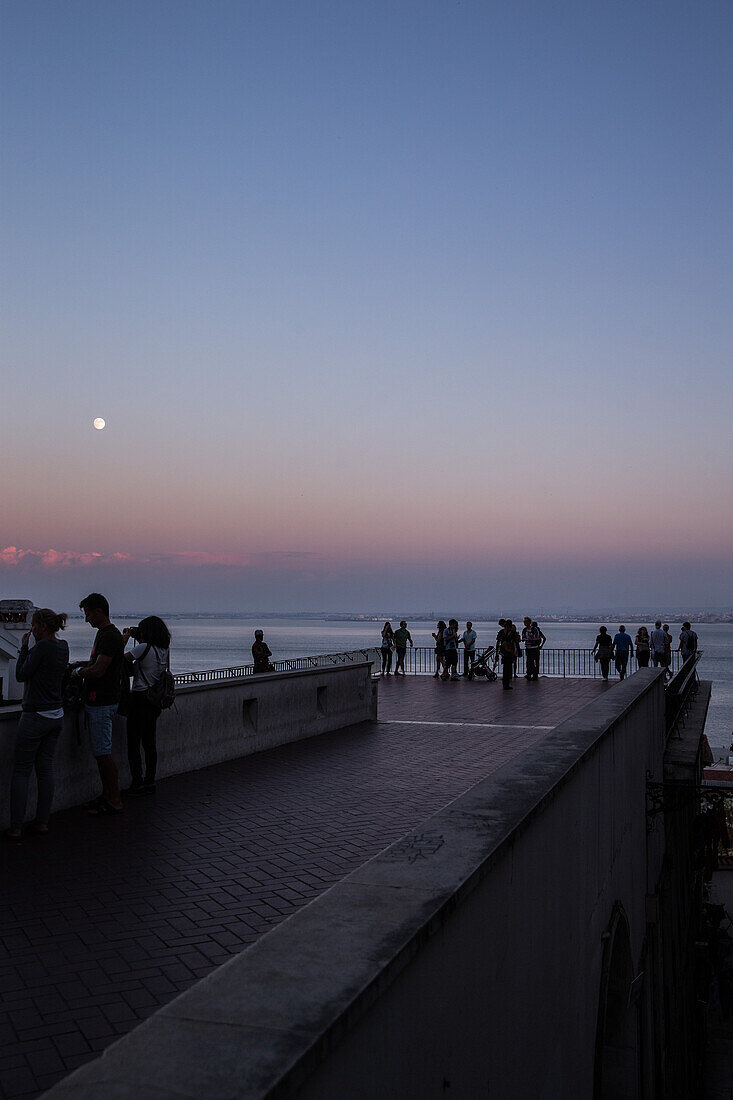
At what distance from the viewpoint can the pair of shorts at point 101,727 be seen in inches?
311

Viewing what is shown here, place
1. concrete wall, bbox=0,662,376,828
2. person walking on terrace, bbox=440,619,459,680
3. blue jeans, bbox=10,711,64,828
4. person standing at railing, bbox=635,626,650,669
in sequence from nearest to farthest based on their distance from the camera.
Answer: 1. blue jeans, bbox=10,711,64,828
2. concrete wall, bbox=0,662,376,828
3. person walking on terrace, bbox=440,619,459,680
4. person standing at railing, bbox=635,626,650,669

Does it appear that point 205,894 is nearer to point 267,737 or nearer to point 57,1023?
point 57,1023

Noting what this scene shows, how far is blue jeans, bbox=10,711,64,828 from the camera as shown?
23.0 feet

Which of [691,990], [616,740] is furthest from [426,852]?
[691,990]

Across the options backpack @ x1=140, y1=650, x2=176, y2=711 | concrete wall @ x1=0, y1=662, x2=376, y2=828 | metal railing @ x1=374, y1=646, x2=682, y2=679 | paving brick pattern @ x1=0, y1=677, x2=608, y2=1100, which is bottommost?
metal railing @ x1=374, y1=646, x2=682, y2=679

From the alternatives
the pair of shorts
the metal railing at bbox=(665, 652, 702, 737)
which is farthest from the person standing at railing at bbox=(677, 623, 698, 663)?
the pair of shorts

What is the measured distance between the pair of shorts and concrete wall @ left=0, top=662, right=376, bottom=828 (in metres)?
0.46

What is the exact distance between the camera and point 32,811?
7.70m

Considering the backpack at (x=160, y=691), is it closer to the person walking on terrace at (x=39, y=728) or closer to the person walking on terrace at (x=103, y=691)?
the person walking on terrace at (x=103, y=691)

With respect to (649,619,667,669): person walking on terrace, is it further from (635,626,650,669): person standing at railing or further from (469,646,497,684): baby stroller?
(469,646,497,684): baby stroller

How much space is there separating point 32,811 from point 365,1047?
5659mm

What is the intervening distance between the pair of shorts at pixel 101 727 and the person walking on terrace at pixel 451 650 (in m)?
17.4

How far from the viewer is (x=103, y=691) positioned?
7.89 meters

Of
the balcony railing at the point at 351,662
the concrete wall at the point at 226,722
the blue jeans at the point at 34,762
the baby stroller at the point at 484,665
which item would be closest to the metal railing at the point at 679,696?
the balcony railing at the point at 351,662
